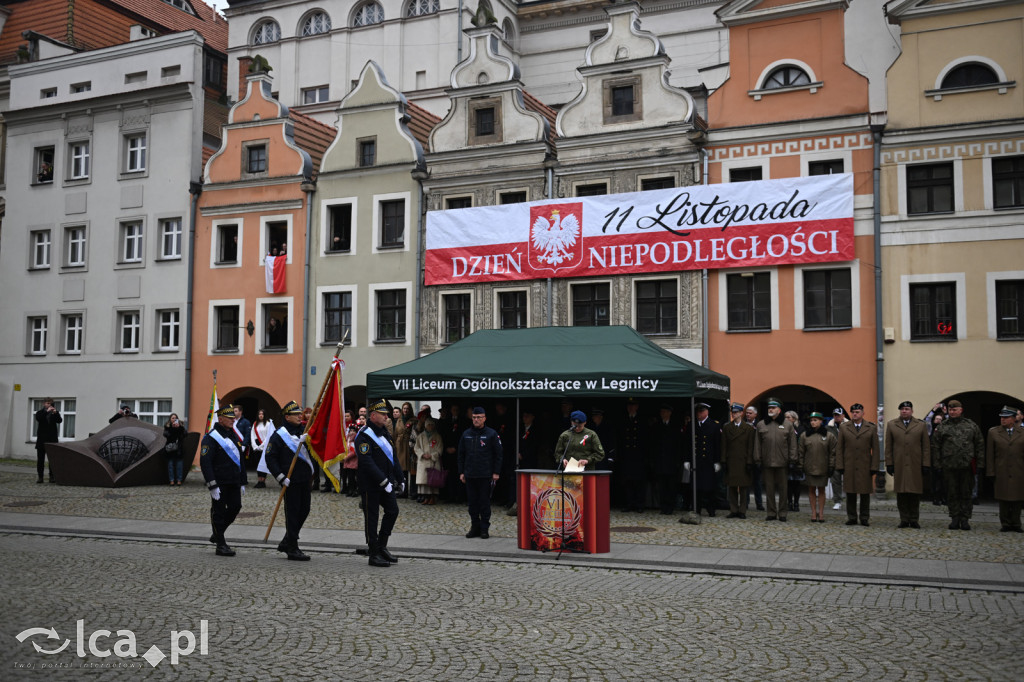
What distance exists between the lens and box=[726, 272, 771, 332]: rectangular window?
27.0 metres

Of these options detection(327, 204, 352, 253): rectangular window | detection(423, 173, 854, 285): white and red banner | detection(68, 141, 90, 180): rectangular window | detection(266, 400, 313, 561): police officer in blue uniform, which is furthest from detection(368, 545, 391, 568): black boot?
detection(68, 141, 90, 180): rectangular window

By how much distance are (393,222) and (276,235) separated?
454 cm

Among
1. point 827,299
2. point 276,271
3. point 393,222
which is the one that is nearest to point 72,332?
point 276,271

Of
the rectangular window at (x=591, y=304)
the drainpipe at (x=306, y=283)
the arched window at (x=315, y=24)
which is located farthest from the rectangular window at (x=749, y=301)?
the arched window at (x=315, y=24)

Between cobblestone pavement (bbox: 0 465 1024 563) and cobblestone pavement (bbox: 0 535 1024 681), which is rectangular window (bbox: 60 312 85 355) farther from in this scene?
cobblestone pavement (bbox: 0 535 1024 681)


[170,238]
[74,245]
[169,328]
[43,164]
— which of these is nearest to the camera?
[169,328]

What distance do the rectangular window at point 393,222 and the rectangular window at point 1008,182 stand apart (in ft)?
54.3

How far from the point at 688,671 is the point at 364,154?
27430 millimetres

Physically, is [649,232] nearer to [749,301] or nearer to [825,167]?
[749,301]

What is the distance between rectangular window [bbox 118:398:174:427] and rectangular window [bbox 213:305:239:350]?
2782 millimetres

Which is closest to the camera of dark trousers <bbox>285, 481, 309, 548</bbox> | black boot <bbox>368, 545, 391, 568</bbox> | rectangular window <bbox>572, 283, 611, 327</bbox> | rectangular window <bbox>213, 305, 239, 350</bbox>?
black boot <bbox>368, 545, 391, 568</bbox>

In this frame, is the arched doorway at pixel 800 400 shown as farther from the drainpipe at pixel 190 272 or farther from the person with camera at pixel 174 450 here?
the drainpipe at pixel 190 272

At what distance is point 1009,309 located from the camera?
2453cm

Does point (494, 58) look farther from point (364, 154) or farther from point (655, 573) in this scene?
point (655, 573)
